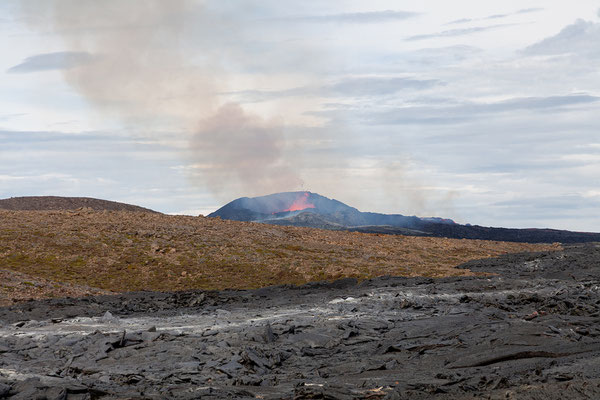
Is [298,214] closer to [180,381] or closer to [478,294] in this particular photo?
[478,294]

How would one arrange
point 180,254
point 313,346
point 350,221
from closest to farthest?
point 313,346 < point 180,254 < point 350,221

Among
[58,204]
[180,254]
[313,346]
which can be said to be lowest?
[313,346]

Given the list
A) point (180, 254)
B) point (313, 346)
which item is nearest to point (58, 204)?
point (180, 254)

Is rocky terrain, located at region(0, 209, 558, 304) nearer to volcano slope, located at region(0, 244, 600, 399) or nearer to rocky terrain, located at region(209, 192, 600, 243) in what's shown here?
volcano slope, located at region(0, 244, 600, 399)

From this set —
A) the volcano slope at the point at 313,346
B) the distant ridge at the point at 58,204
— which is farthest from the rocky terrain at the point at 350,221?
the volcano slope at the point at 313,346

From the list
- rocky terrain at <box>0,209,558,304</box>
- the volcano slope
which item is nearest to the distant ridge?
rocky terrain at <box>0,209,558,304</box>

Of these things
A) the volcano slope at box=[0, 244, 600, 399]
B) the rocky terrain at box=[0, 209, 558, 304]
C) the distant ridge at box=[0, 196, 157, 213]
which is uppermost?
the distant ridge at box=[0, 196, 157, 213]

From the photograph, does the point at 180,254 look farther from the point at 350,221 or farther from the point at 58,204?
the point at 350,221
